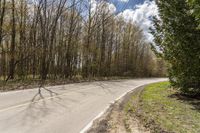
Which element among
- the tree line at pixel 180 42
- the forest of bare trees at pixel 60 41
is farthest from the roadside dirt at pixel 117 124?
the forest of bare trees at pixel 60 41

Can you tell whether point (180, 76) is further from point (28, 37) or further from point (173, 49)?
point (28, 37)

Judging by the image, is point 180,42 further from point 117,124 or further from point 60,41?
point 60,41

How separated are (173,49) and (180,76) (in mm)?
1650

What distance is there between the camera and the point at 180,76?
54.1 ft

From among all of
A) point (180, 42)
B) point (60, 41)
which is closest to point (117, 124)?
point (180, 42)

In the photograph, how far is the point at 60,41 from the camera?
146 ft

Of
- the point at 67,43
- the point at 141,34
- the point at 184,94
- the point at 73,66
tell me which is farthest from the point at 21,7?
the point at 141,34

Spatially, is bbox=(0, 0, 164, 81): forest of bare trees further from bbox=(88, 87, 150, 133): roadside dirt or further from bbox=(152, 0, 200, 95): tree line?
bbox=(88, 87, 150, 133): roadside dirt

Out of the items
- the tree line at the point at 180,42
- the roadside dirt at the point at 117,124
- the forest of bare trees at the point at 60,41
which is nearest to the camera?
the roadside dirt at the point at 117,124

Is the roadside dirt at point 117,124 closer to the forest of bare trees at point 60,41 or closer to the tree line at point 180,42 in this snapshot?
the tree line at point 180,42

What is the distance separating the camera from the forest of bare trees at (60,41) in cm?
3247

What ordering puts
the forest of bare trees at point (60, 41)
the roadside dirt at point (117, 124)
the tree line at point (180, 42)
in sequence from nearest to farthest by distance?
the roadside dirt at point (117, 124) → the tree line at point (180, 42) → the forest of bare trees at point (60, 41)

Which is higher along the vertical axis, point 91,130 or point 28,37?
point 28,37

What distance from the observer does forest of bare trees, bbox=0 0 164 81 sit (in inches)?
1278
